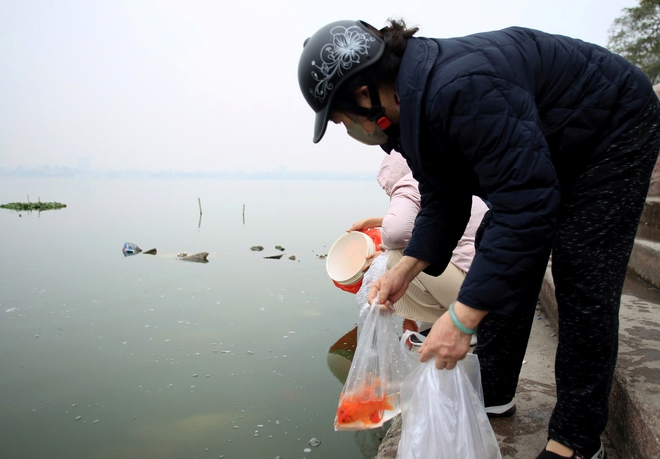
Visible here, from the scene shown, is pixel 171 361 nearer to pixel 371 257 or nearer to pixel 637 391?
pixel 371 257

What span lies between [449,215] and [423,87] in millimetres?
682

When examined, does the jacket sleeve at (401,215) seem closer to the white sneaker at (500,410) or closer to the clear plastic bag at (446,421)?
the white sneaker at (500,410)

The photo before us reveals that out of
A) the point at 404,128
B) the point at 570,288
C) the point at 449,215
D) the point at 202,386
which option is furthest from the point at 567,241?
the point at 202,386

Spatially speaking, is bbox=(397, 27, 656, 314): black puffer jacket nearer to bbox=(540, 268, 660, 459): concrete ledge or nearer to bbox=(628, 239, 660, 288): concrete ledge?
bbox=(540, 268, 660, 459): concrete ledge

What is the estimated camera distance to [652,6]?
67.6 ft

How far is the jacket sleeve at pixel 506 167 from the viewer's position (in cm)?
119

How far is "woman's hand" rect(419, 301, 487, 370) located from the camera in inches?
51.1

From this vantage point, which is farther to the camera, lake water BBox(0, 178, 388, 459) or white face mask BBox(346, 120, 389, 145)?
lake water BBox(0, 178, 388, 459)

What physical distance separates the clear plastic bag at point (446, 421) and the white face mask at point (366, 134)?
0.72 meters

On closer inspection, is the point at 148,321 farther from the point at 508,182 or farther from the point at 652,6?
the point at 652,6

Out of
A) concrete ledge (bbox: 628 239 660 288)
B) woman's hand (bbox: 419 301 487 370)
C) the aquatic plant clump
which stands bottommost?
the aquatic plant clump

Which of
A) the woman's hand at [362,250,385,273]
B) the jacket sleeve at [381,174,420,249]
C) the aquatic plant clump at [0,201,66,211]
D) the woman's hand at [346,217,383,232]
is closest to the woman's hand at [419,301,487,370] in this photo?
the jacket sleeve at [381,174,420,249]

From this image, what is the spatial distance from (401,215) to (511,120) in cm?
200

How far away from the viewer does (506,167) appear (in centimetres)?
120
